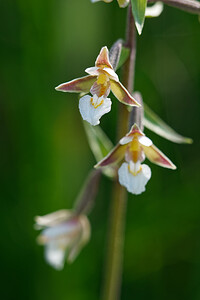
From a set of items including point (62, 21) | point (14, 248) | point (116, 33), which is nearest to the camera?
point (14, 248)

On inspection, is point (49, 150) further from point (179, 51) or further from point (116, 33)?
point (179, 51)

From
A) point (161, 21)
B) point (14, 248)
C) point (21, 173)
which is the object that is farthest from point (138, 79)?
point (14, 248)

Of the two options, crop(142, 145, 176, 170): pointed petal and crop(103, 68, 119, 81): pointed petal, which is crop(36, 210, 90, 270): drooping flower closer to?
crop(142, 145, 176, 170): pointed petal

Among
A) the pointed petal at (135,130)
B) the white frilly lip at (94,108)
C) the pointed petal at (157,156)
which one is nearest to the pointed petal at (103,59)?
the white frilly lip at (94,108)

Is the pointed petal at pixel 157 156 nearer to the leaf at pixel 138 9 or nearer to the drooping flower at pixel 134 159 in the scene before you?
the drooping flower at pixel 134 159

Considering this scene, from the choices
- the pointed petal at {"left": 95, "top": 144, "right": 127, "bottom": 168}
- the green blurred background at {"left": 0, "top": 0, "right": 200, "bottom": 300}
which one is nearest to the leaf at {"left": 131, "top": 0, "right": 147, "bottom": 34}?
the pointed petal at {"left": 95, "top": 144, "right": 127, "bottom": 168}
